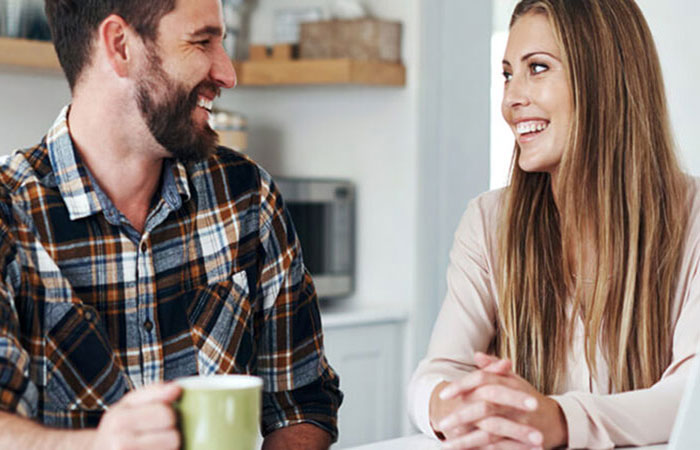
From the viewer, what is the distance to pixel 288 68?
124 inches

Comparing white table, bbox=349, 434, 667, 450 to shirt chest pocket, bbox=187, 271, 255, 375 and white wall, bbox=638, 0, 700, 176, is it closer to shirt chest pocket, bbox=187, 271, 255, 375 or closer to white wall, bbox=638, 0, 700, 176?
shirt chest pocket, bbox=187, 271, 255, 375

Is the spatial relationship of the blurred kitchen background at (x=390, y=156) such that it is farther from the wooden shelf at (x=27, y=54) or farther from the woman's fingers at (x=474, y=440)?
the woman's fingers at (x=474, y=440)

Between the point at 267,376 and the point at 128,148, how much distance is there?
37cm

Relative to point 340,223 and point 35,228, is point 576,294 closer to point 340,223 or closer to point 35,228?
point 35,228

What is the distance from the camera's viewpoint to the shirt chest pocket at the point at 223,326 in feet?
4.39

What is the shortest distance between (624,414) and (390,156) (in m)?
1.95

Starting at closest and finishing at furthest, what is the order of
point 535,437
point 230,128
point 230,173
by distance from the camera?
point 535,437 → point 230,173 → point 230,128

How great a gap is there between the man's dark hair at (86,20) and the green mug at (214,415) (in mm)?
752

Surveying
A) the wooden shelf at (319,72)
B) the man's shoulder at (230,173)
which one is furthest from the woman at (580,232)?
the wooden shelf at (319,72)

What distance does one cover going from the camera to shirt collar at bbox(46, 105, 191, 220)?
1.28m

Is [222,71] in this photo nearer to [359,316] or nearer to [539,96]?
[539,96]

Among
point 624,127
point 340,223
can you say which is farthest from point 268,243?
point 340,223

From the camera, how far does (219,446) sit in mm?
728

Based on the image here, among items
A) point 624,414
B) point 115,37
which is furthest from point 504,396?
point 115,37
